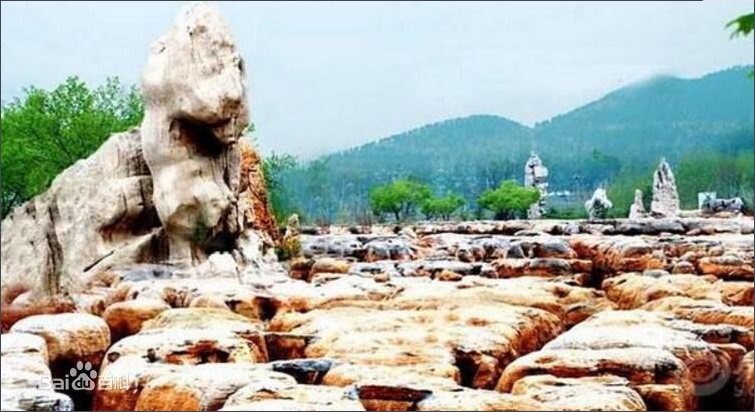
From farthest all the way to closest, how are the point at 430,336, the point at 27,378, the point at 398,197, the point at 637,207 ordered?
1. the point at 398,197
2. the point at 637,207
3. the point at 430,336
4. the point at 27,378

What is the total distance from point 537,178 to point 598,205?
9.12 feet

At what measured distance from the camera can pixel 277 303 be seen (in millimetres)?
10094

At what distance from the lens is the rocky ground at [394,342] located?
5121 millimetres

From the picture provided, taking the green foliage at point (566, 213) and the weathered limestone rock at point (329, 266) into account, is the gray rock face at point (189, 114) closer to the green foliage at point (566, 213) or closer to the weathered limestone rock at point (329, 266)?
the weathered limestone rock at point (329, 266)

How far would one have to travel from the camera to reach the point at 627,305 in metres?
10.6

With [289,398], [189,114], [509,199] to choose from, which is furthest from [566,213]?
[289,398]

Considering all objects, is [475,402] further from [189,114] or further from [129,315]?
[189,114]

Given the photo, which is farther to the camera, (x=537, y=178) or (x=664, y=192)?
(x=537, y=178)

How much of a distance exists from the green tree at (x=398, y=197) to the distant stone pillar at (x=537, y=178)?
285 centimetres

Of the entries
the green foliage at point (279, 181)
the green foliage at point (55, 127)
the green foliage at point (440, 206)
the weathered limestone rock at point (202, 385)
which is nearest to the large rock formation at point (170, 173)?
the green foliage at point (55, 127)

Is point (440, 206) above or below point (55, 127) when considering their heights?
below

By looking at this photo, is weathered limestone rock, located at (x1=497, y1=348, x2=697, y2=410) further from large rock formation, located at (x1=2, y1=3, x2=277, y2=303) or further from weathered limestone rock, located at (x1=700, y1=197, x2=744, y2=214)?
weathered limestone rock, located at (x1=700, y1=197, x2=744, y2=214)

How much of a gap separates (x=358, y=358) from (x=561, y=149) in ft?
80.2

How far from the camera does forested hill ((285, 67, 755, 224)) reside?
77.5 feet
